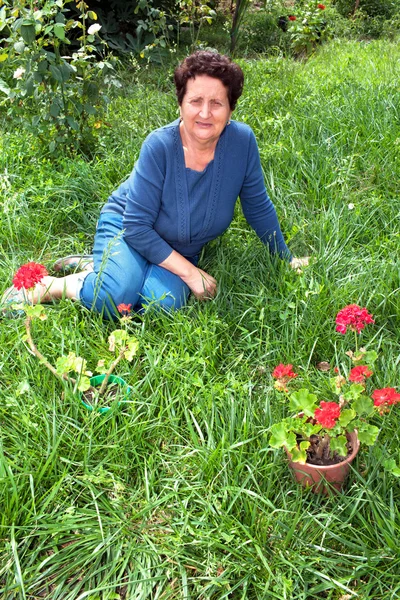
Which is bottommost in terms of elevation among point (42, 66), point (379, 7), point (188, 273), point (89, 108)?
point (188, 273)

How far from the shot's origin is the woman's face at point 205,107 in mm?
2156

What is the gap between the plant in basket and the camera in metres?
1.82

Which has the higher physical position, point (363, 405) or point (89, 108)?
point (89, 108)

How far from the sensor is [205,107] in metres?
2.16

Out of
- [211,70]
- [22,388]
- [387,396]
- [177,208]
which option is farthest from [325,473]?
[211,70]

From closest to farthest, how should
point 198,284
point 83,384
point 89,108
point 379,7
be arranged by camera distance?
point 83,384, point 198,284, point 89,108, point 379,7

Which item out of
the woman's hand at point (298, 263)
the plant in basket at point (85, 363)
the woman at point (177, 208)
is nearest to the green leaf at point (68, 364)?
the plant in basket at point (85, 363)

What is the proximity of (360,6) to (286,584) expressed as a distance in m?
7.23

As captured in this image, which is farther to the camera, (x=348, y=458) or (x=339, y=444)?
(x=348, y=458)

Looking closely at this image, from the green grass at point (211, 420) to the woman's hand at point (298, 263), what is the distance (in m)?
0.05

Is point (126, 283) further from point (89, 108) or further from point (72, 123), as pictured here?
point (89, 108)

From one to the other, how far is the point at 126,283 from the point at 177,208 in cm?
39

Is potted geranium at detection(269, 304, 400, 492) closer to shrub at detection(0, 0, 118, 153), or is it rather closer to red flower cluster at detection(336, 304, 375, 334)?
red flower cluster at detection(336, 304, 375, 334)

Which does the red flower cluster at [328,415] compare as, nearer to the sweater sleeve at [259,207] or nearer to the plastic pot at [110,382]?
the plastic pot at [110,382]
